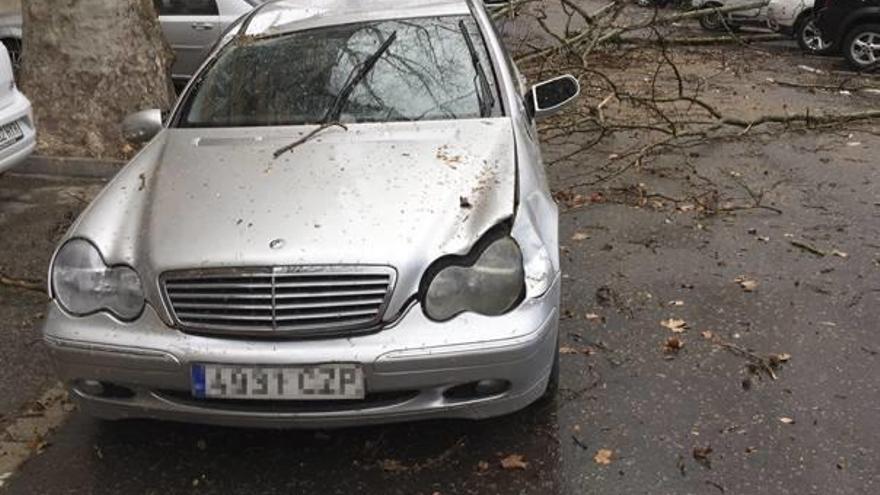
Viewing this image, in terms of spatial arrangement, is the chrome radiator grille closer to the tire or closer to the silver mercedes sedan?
the silver mercedes sedan

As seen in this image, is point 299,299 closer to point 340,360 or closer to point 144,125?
point 340,360

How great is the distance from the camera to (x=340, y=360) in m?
2.73

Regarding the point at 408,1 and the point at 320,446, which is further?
the point at 408,1

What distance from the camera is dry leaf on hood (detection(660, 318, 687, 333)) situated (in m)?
4.16

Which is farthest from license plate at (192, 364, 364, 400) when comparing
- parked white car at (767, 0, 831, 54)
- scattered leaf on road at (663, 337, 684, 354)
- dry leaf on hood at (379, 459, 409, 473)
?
parked white car at (767, 0, 831, 54)

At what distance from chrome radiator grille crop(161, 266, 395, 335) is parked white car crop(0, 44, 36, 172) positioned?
3453mm

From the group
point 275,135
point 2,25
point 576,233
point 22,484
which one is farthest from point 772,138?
point 2,25

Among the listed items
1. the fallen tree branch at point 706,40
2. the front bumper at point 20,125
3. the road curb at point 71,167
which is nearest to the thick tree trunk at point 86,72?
the road curb at point 71,167

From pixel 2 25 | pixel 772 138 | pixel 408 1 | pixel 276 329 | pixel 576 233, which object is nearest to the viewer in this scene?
pixel 276 329

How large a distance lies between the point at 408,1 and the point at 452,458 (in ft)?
8.60

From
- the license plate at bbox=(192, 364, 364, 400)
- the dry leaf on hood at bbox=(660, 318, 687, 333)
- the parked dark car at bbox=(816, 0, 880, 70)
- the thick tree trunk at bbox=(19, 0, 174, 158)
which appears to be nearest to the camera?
the license plate at bbox=(192, 364, 364, 400)

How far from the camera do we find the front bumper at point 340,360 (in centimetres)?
275

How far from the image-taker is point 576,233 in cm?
554

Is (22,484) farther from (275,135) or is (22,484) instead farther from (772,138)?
(772,138)
